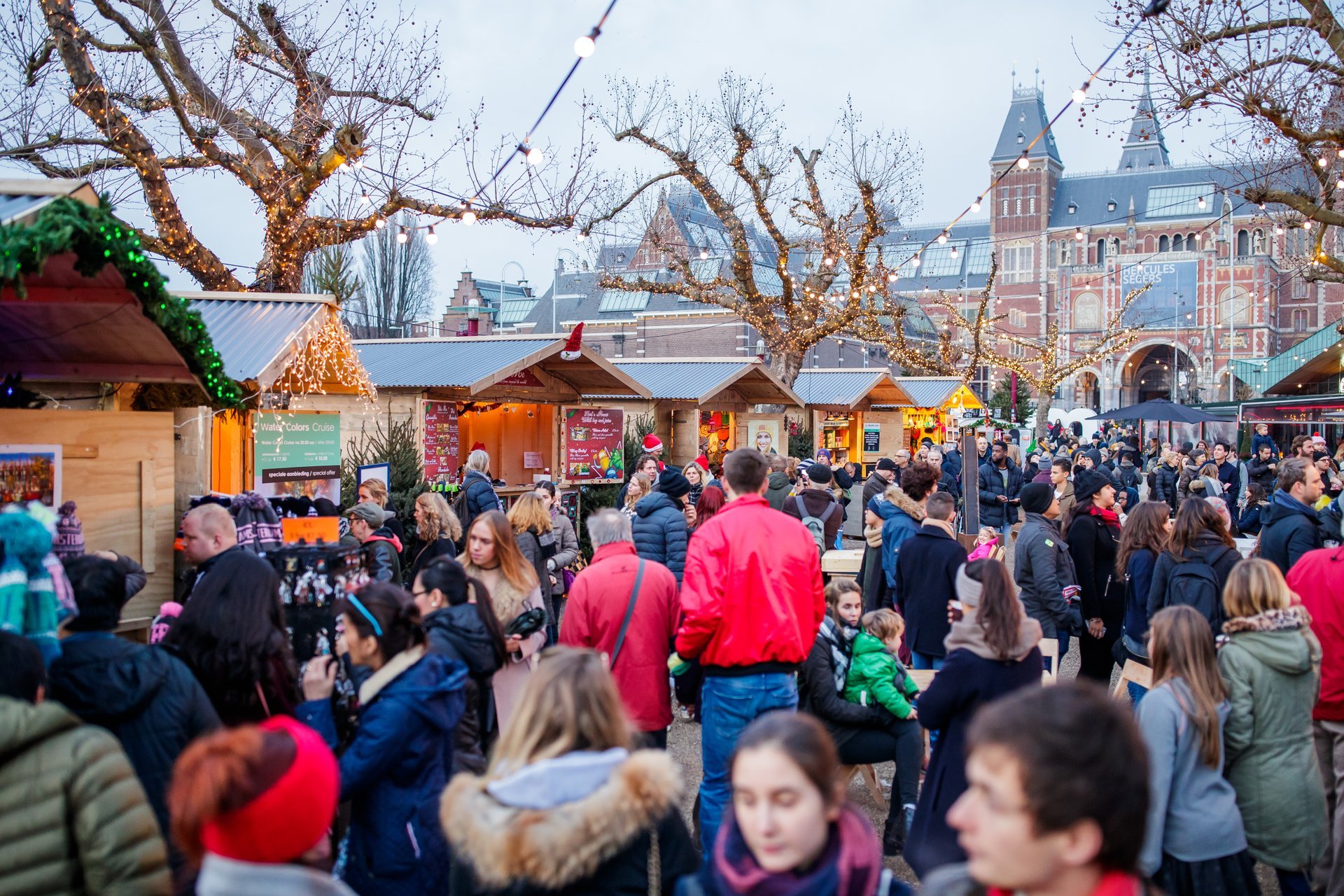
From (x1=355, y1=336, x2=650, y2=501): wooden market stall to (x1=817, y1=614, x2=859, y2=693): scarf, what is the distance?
779cm

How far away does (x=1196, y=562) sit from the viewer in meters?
5.07

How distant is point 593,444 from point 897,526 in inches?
320

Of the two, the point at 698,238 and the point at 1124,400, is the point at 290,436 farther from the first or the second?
the point at 1124,400

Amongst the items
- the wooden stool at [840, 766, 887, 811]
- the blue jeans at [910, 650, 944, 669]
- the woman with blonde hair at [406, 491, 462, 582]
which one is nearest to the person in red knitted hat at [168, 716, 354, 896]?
the wooden stool at [840, 766, 887, 811]

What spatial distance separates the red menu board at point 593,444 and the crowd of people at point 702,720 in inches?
288

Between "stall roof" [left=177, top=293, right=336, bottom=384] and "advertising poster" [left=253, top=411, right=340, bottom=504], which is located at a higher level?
"stall roof" [left=177, top=293, right=336, bottom=384]

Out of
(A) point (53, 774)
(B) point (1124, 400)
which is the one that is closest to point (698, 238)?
(B) point (1124, 400)

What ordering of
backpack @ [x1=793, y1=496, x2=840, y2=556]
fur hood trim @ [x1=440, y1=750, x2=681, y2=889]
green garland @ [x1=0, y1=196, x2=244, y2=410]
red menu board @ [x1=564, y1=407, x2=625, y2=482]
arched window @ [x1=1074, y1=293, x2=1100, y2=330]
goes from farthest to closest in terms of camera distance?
arched window @ [x1=1074, y1=293, x2=1100, y2=330] → red menu board @ [x1=564, y1=407, x2=625, y2=482] → backpack @ [x1=793, y1=496, x2=840, y2=556] → green garland @ [x1=0, y1=196, x2=244, y2=410] → fur hood trim @ [x1=440, y1=750, x2=681, y2=889]

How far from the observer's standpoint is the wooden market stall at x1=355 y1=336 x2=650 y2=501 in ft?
40.0

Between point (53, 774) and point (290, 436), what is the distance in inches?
219

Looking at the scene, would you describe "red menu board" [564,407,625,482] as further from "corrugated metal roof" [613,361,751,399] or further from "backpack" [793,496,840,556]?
"backpack" [793,496,840,556]

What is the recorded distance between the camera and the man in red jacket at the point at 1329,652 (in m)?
4.23

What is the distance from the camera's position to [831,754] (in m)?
2.02

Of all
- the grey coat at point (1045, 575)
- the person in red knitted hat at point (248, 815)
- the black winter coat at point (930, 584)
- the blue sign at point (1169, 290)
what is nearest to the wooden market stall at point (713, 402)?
the grey coat at point (1045, 575)
